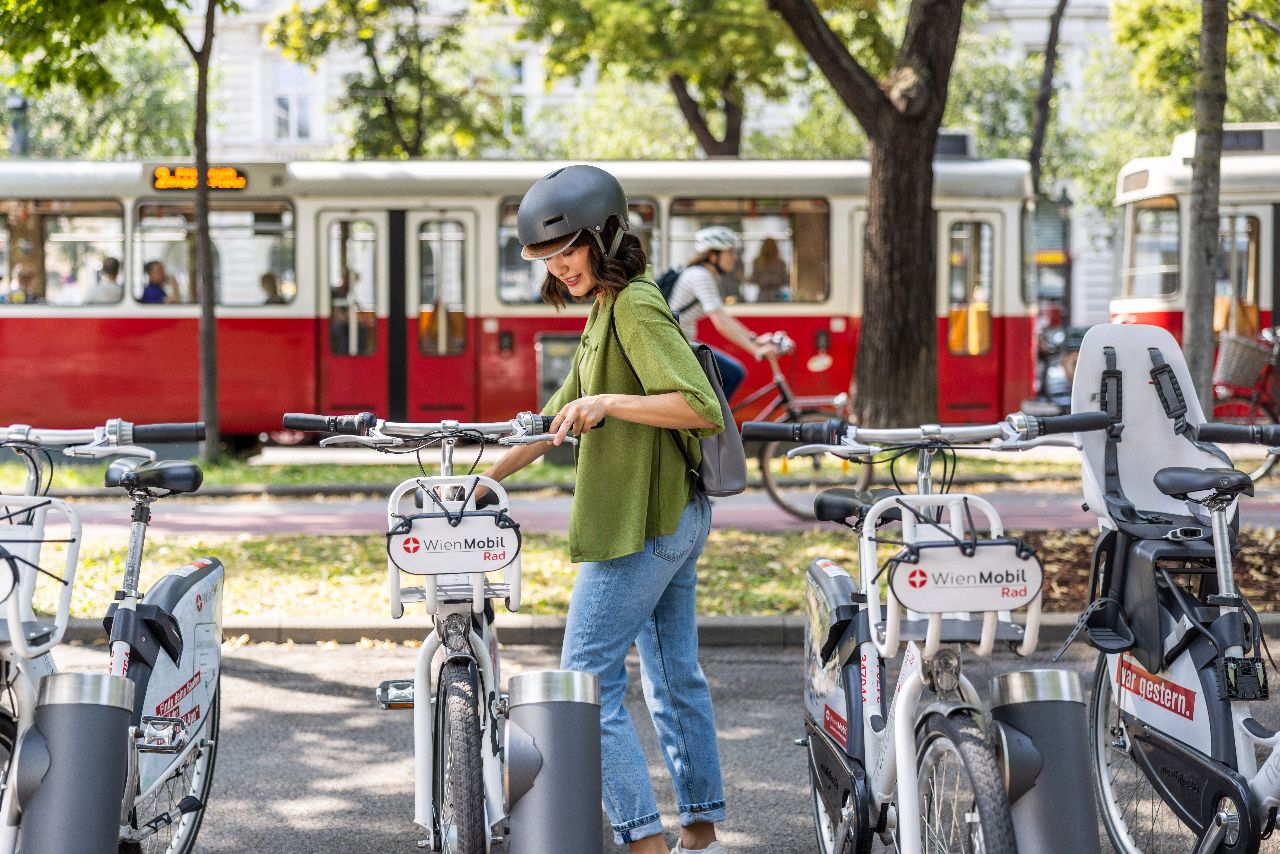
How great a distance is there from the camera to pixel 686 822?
410 centimetres

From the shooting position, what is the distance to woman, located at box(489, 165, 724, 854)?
142 inches

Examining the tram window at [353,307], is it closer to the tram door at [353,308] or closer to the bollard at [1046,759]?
the tram door at [353,308]

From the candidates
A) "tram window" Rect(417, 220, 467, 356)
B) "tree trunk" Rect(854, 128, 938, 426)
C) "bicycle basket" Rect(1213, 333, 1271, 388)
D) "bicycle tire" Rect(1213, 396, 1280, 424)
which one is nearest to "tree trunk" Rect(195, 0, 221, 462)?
"tram window" Rect(417, 220, 467, 356)

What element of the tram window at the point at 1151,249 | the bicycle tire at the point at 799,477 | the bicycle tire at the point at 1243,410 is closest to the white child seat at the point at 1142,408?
the bicycle tire at the point at 799,477

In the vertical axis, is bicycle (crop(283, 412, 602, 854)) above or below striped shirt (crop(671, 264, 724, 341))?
below

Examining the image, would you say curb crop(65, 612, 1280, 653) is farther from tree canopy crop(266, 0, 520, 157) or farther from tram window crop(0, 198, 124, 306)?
tree canopy crop(266, 0, 520, 157)

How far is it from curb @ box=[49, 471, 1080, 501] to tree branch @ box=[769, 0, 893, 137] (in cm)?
305

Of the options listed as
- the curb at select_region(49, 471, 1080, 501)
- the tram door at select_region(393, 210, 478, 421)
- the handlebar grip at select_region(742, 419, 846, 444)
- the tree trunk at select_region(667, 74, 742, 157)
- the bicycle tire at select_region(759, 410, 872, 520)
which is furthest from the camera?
the tree trunk at select_region(667, 74, 742, 157)

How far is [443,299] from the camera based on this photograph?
16375mm

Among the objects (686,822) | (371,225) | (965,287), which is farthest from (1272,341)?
(686,822)

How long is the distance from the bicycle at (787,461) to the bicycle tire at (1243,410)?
4500mm

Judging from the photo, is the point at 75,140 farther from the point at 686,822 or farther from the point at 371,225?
the point at 686,822

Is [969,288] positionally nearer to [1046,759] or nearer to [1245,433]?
[1245,433]

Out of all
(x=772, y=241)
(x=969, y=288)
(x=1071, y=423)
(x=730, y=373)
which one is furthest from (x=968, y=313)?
(x=1071, y=423)
